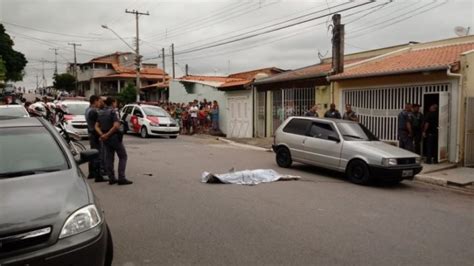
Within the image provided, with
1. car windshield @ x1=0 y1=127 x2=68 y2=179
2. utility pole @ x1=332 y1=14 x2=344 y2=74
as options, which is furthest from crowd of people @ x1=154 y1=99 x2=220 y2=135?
car windshield @ x1=0 y1=127 x2=68 y2=179

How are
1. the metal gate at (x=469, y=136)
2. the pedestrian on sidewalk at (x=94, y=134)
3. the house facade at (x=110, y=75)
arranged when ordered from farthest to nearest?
the house facade at (x=110, y=75)
the metal gate at (x=469, y=136)
the pedestrian on sidewalk at (x=94, y=134)

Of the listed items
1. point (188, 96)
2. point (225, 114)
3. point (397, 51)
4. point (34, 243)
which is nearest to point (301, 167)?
point (397, 51)

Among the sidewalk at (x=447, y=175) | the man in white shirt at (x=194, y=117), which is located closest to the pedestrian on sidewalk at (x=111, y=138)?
the sidewalk at (x=447, y=175)

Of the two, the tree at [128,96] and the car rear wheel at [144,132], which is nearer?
the car rear wheel at [144,132]

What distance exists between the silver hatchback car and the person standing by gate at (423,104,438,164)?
103 inches

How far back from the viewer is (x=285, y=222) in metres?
6.46

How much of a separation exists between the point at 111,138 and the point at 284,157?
17.2 feet

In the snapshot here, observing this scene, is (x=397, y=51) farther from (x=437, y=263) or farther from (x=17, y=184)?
(x=17, y=184)

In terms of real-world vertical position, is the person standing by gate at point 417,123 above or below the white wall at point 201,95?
below

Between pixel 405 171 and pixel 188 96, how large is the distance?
25.7 metres

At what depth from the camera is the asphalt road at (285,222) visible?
5.06m

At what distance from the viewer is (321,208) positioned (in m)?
7.47

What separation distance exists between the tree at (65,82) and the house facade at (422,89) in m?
65.9

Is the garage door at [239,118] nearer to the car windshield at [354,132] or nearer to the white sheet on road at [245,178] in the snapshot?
the car windshield at [354,132]
